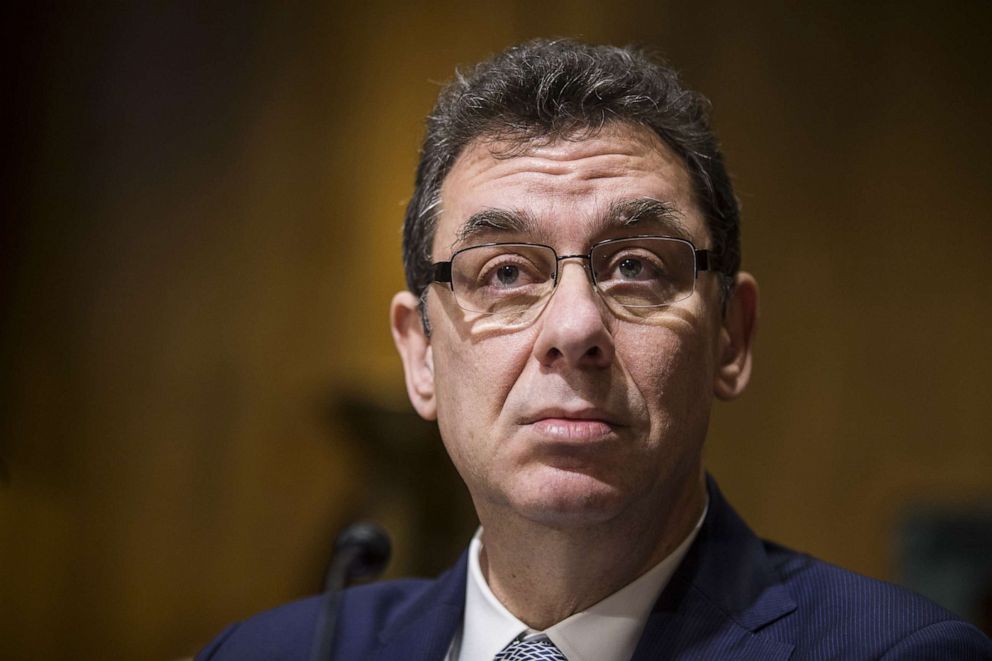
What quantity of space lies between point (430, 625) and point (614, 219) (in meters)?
0.82

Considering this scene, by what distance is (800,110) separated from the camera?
3.80m

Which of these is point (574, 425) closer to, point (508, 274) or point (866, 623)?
point (508, 274)

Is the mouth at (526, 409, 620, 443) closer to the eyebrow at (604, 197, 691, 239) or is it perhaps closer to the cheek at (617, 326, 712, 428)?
the cheek at (617, 326, 712, 428)

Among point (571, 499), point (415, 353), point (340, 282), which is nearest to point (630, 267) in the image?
point (571, 499)

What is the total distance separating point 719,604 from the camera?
5.32ft

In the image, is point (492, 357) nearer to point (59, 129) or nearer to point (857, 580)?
point (857, 580)

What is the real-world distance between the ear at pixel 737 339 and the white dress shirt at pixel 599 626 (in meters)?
0.26

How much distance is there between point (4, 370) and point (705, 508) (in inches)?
97.8

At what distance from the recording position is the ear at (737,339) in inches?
72.9

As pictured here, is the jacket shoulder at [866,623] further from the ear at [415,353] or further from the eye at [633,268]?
the ear at [415,353]

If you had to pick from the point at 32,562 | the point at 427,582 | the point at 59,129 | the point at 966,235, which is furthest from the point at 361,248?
the point at 966,235

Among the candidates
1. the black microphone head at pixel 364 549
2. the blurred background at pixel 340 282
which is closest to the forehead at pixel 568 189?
the black microphone head at pixel 364 549

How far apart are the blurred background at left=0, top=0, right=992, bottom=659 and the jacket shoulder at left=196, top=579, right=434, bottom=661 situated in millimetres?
1496

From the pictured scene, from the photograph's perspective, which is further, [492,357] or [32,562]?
[32,562]
